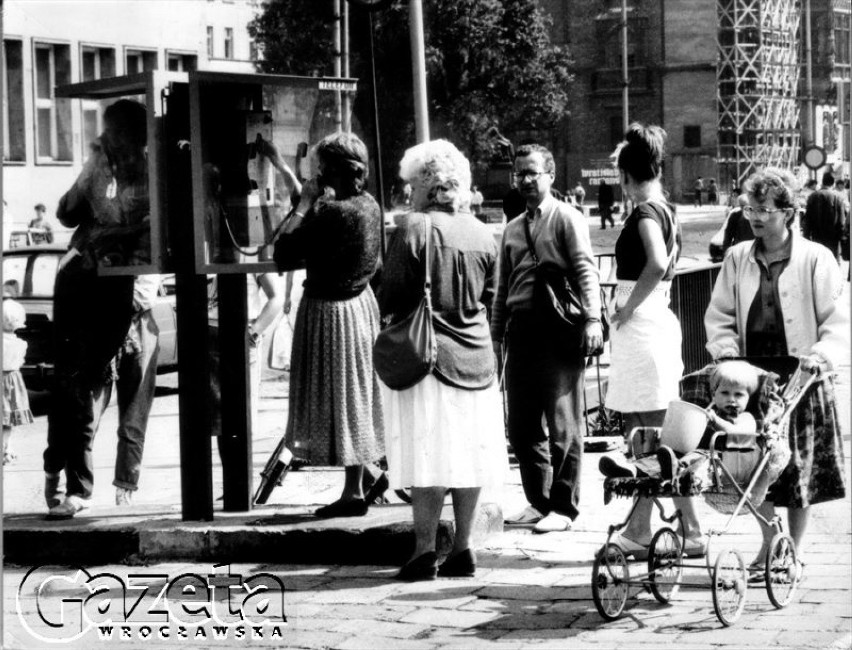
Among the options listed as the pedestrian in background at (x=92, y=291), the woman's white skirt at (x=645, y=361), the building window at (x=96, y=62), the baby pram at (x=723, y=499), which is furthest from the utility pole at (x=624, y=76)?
the building window at (x=96, y=62)

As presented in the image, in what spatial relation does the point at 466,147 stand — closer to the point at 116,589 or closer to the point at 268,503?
the point at 268,503

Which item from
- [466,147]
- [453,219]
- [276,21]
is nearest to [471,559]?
[453,219]

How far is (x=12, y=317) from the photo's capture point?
11.5 metres

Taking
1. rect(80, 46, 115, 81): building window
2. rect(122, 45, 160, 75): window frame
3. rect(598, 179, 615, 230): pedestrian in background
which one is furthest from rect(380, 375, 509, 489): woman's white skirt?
rect(122, 45, 160, 75): window frame

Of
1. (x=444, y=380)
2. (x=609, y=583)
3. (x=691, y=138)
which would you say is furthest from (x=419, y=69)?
(x=609, y=583)

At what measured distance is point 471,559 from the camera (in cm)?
718

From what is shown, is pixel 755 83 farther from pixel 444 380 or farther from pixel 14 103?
pixel 14 103

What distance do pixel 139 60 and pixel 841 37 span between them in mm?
23285

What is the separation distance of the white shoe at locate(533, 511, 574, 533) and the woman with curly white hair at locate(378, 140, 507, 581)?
0.84 meters

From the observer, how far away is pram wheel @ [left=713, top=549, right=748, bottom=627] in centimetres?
619

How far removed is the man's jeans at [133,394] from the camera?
28.9ft

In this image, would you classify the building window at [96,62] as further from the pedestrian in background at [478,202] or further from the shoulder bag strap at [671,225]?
the shoulder bag strap at [671,225]

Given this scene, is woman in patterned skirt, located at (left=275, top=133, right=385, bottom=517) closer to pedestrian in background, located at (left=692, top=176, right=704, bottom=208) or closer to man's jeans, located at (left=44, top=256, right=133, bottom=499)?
man's jeans, located at (left=44, top=256, right=133, bottom=499)

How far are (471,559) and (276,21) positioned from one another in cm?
1137
